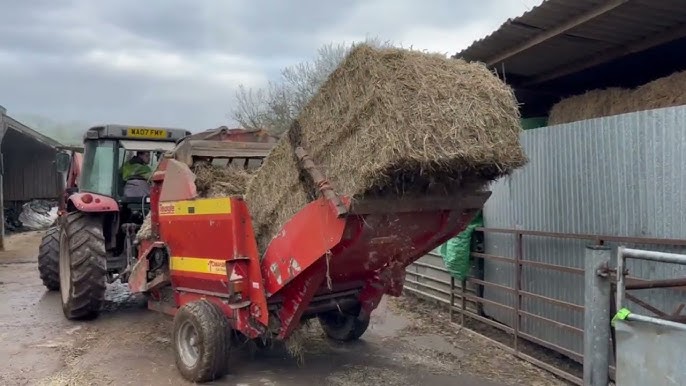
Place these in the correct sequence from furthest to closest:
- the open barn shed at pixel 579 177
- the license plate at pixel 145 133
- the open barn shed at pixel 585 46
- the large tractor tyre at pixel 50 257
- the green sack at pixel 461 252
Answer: the large tractor tyre at pixel 50 257 → the license plate at pixel 145 133 → the green sack at pixel 461 252 → the open barn shed at pixel 585 46 → the open barn shed at pixel 579 177

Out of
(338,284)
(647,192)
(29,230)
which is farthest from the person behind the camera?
(29,230)

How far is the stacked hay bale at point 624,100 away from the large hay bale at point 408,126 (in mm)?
2268

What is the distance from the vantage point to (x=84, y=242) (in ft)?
23.9

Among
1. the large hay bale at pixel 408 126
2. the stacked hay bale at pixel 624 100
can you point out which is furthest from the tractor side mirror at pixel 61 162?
the stacked hay bale at pixel 624 100

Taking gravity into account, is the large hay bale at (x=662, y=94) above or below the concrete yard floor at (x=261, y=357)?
above

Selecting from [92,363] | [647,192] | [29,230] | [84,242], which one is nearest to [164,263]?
[92,363]

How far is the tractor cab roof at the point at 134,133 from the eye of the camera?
8.13 meters

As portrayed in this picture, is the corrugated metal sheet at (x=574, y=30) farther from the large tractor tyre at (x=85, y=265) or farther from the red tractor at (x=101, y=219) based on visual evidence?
the large tractor tyre at (x=85, y=265)

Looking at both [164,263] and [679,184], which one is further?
[164,263]

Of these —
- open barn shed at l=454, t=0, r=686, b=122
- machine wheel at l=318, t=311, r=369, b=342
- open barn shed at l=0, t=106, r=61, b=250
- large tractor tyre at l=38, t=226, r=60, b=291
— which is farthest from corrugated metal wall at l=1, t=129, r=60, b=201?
open barn shed at l=454, t=0, r=686, b=122

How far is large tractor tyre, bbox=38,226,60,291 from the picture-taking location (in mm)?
9266

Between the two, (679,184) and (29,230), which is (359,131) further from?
(29,230)

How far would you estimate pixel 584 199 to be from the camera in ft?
17.8

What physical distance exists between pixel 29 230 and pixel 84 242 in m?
16.7
